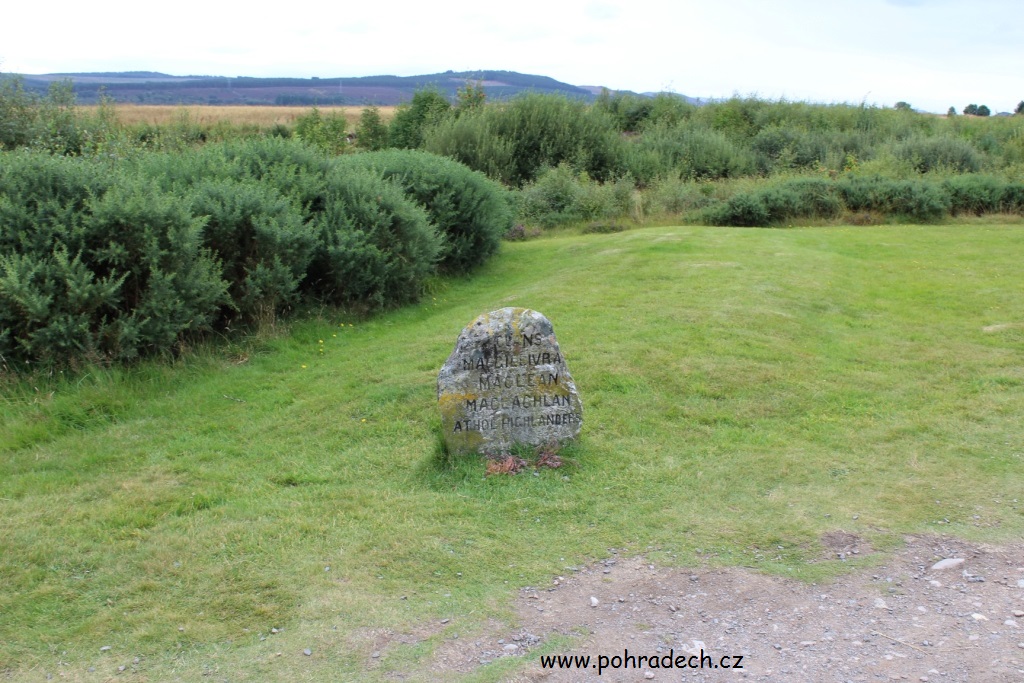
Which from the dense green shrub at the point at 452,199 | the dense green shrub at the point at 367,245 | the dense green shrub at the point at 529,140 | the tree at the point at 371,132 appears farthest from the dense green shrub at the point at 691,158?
the dense green shrub at the point at 367,245

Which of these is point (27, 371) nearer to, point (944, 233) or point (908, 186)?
point (944, 233)

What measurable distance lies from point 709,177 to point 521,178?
236 inches

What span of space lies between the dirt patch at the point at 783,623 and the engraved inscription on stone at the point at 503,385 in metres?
1.70

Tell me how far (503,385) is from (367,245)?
5628 mm

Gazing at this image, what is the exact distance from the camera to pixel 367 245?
11492 mm

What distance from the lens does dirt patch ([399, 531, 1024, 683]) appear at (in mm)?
3908

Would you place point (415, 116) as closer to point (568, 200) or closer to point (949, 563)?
point (568, 200)

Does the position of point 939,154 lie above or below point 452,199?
above

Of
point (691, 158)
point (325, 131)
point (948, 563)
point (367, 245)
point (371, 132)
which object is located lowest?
point (948, 563)

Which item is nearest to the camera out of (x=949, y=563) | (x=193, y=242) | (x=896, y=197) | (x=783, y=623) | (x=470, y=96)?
(x=783, y=623)

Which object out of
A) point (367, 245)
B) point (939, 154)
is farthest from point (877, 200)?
point (367, 245)

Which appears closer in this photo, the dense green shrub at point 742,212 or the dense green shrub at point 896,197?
the dense green shrub at point 742,212

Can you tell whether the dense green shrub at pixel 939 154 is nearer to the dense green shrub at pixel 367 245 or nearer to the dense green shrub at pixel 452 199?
the dense green shrub at pixel 452 199

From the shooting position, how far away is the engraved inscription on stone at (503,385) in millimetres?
6375
